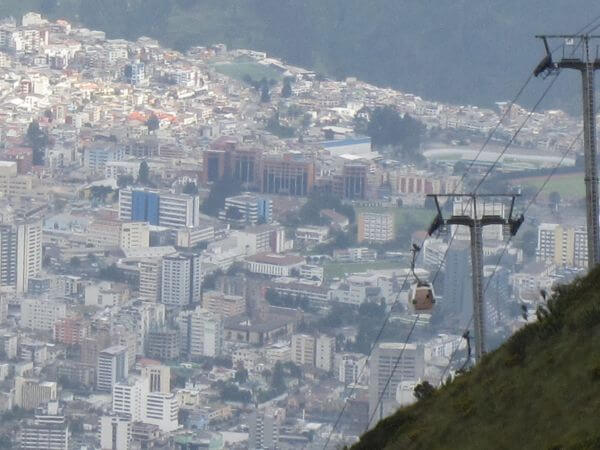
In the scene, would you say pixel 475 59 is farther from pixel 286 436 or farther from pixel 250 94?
pixel 286 436

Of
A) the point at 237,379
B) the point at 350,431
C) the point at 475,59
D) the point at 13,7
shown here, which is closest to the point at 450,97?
the point at 475,59

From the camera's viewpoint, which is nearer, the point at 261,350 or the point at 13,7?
the point at 261,350

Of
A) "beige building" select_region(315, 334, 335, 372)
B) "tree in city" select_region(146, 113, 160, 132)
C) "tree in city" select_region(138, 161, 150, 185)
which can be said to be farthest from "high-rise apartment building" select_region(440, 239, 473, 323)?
"tree in city" select_region(146, 113, 160, 132)

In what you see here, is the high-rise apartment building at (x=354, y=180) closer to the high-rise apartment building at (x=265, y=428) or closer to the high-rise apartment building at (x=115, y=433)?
the high-rise apartment building at (x=265, y=428)

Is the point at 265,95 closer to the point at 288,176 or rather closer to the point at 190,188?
the point at 288,176

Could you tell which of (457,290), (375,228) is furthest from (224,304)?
(375,228)

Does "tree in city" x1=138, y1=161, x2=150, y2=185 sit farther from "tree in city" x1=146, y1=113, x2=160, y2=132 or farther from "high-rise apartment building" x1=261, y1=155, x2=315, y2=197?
"tree in city" x1=146, y1=113, x2=160, y2=132

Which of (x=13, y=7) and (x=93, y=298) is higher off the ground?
(x=13, y=7)
